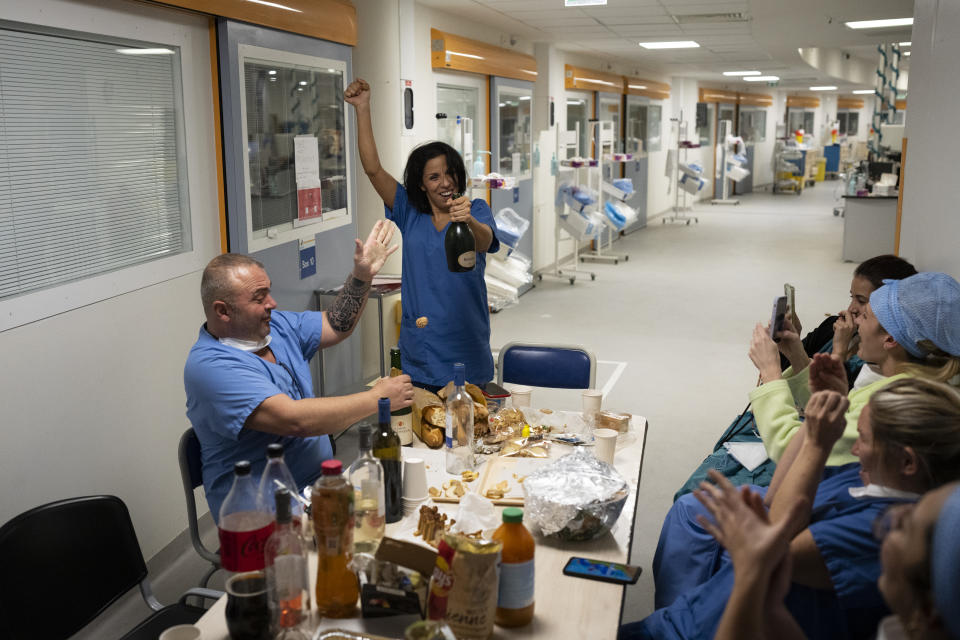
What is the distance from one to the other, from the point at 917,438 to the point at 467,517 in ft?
3.11

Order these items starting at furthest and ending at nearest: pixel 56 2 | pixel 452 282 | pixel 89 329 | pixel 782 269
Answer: pixel 782 269
pixel 452 282
pixel 89 329
pixel 56 2

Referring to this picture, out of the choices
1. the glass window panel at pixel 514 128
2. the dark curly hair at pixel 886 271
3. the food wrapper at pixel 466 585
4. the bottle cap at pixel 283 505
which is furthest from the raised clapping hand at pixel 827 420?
the glass window panel at pixel 514 128

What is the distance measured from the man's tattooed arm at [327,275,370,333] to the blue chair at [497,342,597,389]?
0.81 metres

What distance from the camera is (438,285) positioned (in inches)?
128

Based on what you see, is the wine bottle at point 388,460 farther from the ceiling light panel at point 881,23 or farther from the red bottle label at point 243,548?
the ceiling light panel at point 881,23

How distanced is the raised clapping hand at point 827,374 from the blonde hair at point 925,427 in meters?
0.68

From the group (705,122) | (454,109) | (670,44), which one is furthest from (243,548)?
(705,122)

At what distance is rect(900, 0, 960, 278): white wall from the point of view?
2.97 meters

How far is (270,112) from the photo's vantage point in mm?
4141

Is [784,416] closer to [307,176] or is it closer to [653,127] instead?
[307,176]

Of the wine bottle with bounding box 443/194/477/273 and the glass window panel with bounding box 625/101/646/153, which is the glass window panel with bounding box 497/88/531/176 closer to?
the glass window panel with bounding box 625/101/646/153

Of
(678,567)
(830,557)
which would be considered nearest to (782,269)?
(678,567)

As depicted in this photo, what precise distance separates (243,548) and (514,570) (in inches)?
21.6

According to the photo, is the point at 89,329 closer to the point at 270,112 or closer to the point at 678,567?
the point at 270,112
